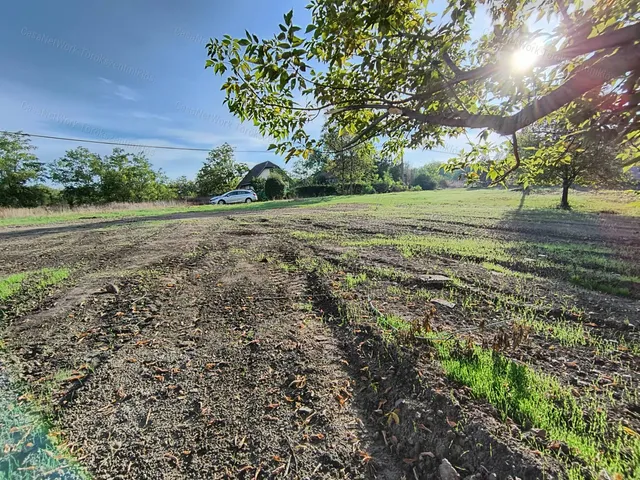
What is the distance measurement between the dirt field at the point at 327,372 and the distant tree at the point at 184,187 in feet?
124

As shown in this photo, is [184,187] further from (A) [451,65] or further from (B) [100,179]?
(A) [451,65]

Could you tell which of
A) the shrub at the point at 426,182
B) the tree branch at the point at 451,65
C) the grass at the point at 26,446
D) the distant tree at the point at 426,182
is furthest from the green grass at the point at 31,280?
the shrub at the point at 426,182

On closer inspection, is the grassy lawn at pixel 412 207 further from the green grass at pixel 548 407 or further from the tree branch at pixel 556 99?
the green grass at pixel 548 407

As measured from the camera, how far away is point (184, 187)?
128ft

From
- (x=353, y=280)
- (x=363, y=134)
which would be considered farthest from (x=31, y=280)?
(x=363, y=134)

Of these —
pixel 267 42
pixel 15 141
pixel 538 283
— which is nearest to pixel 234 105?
pixel 267 42

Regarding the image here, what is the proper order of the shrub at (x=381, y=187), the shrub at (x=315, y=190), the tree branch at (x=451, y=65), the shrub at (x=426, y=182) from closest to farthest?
the tree branch at (x=451, y=65), the shrub at (x=315, y=190), the shrub at (x=381, y=187), the shrub at (x=426, y=182)

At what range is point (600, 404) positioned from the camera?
4.32ft

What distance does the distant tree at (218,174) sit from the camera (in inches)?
1383

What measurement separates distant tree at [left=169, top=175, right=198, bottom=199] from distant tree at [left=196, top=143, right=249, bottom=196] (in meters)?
2.16

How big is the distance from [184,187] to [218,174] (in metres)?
Result: 7.37

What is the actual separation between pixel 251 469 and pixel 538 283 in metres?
3.12

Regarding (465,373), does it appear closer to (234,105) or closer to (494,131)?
(494,131)

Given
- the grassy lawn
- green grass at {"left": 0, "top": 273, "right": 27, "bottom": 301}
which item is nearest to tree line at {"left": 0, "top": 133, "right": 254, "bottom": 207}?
the grassy lawn
